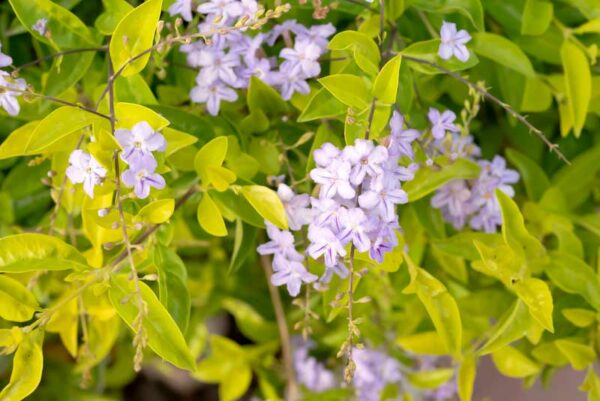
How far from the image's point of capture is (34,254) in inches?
20.6

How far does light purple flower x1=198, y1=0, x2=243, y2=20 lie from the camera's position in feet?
1.76

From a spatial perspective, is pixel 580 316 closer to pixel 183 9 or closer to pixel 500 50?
pixel 500 50

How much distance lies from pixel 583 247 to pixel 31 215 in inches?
19.2

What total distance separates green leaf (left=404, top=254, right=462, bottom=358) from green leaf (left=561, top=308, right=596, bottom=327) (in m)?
0.10

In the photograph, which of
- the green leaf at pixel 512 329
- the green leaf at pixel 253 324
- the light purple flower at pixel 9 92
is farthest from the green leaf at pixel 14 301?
the green leaf at pixel 253 324

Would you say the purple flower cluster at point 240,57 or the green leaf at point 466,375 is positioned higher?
the purple flower cluster at point 240,57

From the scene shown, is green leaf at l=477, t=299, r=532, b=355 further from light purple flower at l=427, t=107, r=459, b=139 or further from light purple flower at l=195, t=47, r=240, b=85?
light purple flower at l=195, t=47, r=240, b=85

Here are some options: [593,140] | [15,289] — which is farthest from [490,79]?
[15,289]

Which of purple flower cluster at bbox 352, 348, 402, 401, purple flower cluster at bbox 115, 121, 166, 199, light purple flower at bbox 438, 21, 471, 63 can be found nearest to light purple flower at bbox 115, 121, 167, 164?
purple flower cluster at bbox 115, 121, 166, 199

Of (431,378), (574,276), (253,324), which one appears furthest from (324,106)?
(253,324)

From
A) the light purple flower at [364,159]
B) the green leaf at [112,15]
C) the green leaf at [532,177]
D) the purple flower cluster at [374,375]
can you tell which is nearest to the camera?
the light purple flower at [364,159]

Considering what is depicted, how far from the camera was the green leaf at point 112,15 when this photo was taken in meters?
0.56

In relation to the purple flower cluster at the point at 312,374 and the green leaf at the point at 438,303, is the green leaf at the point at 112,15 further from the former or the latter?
the purple flower cluster at the point at 312,374

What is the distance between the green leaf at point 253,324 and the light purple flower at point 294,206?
432 millimetres
